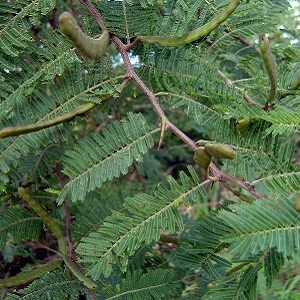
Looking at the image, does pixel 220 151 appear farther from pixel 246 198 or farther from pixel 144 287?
pixel 144 287

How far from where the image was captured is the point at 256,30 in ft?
2.46

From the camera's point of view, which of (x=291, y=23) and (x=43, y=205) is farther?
(x=291, y=23)

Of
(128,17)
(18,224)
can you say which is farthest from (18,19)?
(18,224)

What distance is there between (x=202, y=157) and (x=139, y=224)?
10 cm

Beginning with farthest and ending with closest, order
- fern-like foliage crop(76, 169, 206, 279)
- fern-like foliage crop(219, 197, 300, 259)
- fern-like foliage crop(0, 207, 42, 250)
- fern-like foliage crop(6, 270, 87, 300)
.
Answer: fern-like foliage crop(0, 207, 42, 250), fern-like foliage crop(6, 270, 87, 300), fern-like foliage crop(76, 169, 206, 279), fern-like foliage crop(219, 197, 300, 259)

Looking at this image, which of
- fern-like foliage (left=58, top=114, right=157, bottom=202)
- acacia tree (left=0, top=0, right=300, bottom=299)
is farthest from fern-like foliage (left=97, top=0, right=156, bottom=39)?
fern-like foliage (left=58, top=114, right=157, bottom=202)

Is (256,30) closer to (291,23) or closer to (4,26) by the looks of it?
(4,26)

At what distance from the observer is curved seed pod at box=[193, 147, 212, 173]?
20.0 inches

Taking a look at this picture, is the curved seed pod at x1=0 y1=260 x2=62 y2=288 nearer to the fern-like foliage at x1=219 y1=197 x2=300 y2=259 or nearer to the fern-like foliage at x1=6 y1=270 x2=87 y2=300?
the fern-like foliage at x1=6 y1=270 x2=87 y2=300

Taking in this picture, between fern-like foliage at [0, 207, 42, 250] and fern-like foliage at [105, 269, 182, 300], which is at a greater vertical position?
fern-like foliage at [0, 207, 42, 250]

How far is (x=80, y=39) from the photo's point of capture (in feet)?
1.69

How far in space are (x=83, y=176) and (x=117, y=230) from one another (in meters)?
0.09

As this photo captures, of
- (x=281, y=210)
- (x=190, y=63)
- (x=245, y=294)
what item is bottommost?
(x=245, y=294)

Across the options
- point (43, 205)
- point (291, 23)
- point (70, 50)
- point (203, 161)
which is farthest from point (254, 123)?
point (291, 23)
